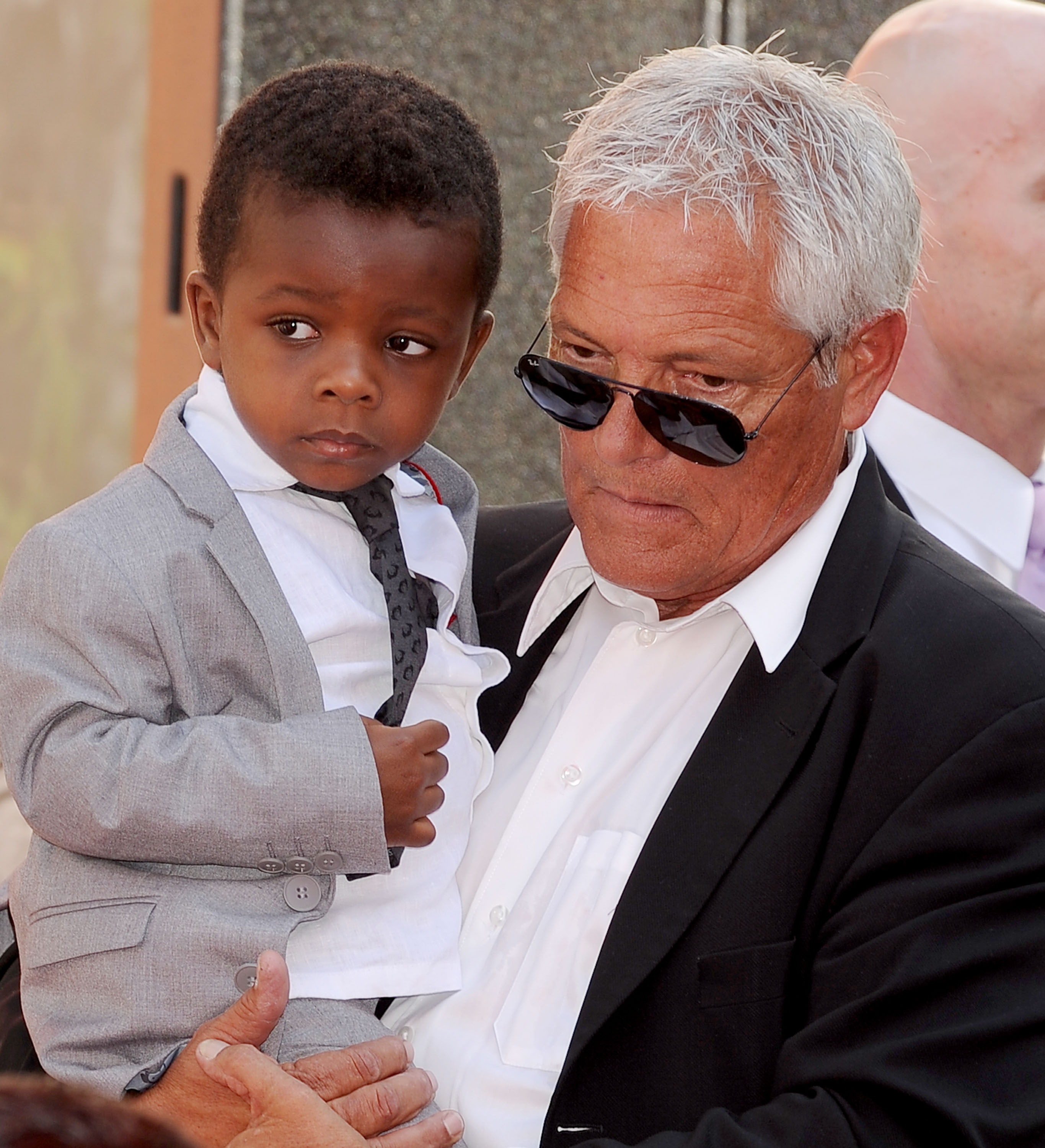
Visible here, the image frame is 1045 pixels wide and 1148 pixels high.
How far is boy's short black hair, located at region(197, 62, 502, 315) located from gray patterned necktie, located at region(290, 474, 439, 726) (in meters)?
0.33

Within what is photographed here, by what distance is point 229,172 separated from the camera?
211cm

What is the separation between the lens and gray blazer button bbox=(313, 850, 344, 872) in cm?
191

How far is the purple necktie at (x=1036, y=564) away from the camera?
3.10 metres

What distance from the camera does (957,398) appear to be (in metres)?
3.29

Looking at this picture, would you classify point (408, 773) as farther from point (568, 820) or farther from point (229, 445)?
point (229, 445)

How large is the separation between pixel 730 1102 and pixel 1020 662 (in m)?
0.67

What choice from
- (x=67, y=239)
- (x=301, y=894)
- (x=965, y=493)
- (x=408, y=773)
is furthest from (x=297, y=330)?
(x=67, y=239)

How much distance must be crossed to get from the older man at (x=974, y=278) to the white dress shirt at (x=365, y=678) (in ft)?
4.27

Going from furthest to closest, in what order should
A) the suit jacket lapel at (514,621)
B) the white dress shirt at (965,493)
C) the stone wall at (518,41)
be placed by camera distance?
1. the stone wall at (518,41)
2. the white dress shirt at (965,493)
3. the suit jacket lapel at (514,621)

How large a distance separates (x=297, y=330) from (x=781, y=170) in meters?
0.70

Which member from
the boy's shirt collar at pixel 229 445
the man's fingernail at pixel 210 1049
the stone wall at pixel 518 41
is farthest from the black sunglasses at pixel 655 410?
the stone wall at pixel 518 41

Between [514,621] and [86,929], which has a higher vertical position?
[514,621]

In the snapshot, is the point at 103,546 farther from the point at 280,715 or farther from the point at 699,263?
the point at 699,263

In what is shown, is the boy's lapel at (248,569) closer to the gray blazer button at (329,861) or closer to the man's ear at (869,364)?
Result: the gray blazer button at (329,861)
